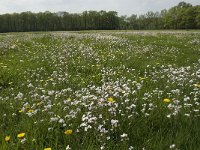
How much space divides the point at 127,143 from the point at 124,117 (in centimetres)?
83

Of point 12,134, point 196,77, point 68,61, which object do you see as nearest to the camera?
point 12,134

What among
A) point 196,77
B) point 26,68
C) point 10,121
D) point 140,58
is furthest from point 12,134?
point 140,58

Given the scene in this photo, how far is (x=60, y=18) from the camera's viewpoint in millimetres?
130250

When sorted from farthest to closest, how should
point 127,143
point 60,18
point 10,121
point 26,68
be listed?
point 60,18 → point 26,68 → point 10,121 → point 127,143

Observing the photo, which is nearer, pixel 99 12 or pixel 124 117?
pixel 124 117

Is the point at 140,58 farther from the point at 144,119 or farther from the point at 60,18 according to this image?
the point at 60,18

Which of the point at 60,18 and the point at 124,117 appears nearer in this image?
the point at 124,117

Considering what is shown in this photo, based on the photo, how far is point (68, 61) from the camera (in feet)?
38.9

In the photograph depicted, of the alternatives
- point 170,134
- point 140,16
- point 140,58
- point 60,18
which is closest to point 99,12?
point 60,18

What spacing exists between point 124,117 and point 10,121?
2.08 meters

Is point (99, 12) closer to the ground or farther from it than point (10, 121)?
farther from it

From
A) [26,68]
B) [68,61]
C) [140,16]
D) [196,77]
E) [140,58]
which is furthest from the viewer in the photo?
[140,16]

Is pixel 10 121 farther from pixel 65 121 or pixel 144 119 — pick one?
pixel 144 119

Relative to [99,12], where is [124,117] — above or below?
below
